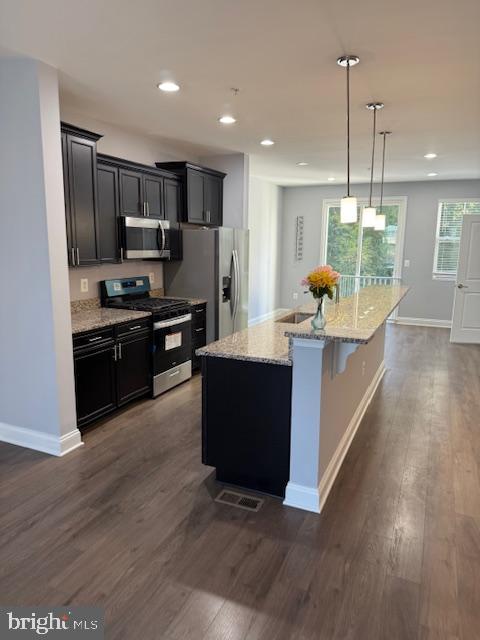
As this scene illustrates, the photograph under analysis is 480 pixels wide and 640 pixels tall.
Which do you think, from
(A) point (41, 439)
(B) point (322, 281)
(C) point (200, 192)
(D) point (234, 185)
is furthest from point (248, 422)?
(D) point (234, 185)

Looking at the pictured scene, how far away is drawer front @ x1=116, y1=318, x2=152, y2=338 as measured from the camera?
375 centimetres

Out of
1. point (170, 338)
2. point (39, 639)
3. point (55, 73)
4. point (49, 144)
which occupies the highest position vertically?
point (55, 73)

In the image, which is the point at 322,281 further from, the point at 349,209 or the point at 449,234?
the point at 449,234

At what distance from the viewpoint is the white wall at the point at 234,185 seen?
5.64m

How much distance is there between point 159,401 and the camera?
428cm

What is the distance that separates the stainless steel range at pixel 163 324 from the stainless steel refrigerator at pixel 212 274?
373mm

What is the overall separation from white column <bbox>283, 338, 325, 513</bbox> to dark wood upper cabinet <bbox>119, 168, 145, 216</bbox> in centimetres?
260

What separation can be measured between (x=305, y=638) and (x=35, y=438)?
7.83ft

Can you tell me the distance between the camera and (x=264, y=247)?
8273 millimetres

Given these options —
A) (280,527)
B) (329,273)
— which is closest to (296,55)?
(329,273)

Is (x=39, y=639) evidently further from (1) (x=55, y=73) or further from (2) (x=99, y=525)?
(1) (x=55, y=73)

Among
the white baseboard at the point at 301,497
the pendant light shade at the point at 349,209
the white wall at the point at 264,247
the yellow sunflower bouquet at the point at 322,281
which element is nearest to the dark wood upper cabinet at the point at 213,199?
the white wall at the point at 264,247

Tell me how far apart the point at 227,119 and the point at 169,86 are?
3.05 ft

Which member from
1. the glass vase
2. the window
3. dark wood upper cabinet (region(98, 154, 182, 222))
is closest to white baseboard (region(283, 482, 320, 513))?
the glass vase
